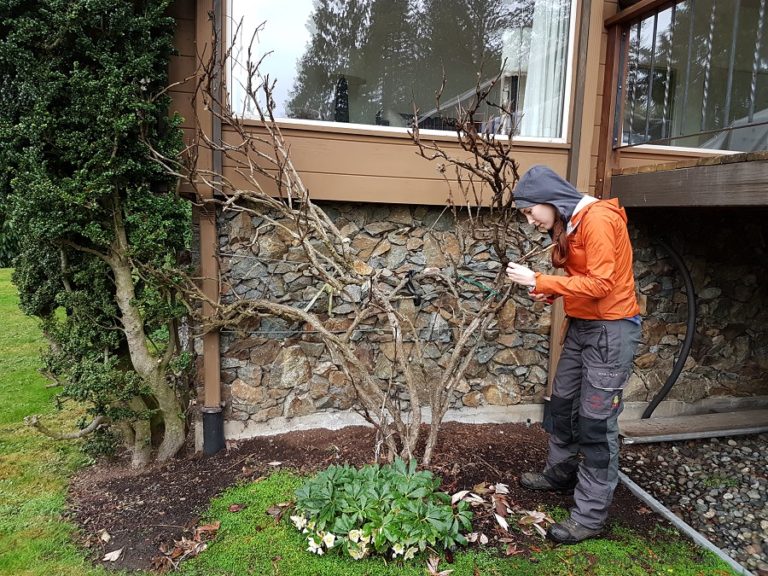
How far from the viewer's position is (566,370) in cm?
270

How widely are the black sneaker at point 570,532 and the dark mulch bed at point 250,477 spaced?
4.6 inches

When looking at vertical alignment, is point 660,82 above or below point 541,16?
below

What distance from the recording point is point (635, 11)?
322cm

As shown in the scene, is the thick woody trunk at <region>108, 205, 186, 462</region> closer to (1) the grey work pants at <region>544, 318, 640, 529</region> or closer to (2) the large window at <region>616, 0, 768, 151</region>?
(1) the grey work pants at <region>544, 318, 640, 529</region>

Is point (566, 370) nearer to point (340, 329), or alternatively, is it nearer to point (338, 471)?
point (338, 471)

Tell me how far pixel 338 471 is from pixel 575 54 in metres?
3.16

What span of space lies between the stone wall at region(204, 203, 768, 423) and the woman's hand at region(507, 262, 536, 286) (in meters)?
0.83

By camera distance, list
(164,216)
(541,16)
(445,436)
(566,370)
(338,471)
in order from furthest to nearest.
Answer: (541,16), (445,436), (164,216), (566,370), (338,471)

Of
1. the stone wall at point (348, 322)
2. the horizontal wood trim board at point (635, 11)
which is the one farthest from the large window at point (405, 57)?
the stone wall at point (348, 322)

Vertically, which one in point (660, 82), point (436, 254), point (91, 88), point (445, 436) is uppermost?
point (660, 82)

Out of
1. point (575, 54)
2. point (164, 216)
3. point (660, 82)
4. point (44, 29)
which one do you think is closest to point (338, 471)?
point (164, 216)

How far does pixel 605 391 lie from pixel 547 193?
0.96 metres

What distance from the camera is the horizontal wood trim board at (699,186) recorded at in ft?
8.64

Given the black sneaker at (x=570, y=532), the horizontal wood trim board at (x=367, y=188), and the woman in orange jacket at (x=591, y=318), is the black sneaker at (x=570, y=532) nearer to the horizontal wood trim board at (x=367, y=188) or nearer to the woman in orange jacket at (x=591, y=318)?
the woman in orange jacket at (x=591, y=318)
